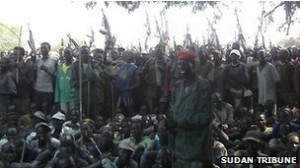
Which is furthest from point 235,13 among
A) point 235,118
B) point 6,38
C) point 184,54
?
point 6,38

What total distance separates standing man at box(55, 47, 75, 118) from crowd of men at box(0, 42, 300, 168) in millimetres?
17

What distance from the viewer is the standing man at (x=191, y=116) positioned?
600 cm

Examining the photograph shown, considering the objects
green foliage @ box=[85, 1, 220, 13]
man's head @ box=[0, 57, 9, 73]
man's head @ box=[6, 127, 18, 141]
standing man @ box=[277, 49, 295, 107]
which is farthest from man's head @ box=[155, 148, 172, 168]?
green foliage @ box=[85, 1, 220, 13]

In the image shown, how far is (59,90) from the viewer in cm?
1015

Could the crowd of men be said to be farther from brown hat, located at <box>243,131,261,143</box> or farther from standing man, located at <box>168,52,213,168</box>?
standing man, located at <box>168,52,213,168</box>

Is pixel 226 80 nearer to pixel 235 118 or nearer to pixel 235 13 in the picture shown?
pixel 235 118

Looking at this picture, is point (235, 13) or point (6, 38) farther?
point (6, 38)

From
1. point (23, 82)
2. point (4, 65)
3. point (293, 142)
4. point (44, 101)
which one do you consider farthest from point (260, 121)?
point (4, 65)

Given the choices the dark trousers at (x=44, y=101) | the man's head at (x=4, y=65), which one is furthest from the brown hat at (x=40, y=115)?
the man's head at (x=4, y=65)

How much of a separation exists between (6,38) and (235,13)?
27.7 metres

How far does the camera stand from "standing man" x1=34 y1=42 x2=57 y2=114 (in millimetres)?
10070

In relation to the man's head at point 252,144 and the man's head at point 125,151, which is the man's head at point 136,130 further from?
the man's head at point 252,144

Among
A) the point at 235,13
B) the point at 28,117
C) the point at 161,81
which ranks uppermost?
the point at 235,13

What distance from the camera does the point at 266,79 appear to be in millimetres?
9688
